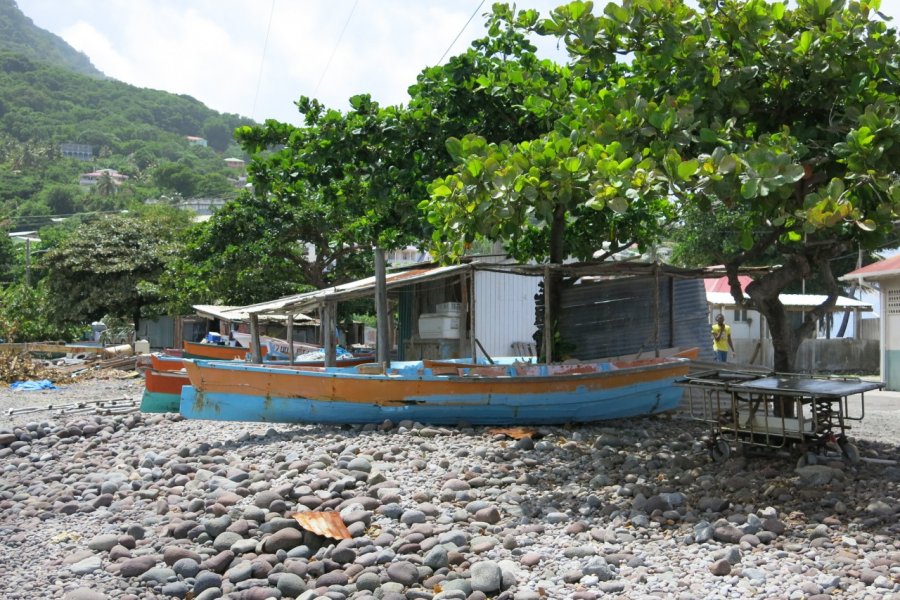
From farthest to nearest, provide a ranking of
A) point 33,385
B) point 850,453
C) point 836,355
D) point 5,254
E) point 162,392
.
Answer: point 5,254
point 836,355
point 33,385
point 162,392
point 850,453

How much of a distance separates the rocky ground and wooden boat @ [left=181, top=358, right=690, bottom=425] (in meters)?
0.50

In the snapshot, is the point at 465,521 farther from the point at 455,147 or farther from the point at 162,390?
the point at 162,390

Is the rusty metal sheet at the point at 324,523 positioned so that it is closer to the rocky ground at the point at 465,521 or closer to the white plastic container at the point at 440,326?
the rocky ground at the point at 465,521

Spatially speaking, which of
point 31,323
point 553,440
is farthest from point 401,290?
point 31,323

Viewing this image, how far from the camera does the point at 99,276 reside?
38.2 metres

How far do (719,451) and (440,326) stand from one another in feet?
29.1

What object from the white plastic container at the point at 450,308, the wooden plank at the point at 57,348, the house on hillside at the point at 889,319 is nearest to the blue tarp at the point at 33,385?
the wooden plank at the point at 57,348

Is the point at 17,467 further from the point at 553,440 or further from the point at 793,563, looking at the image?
the point at 793,563

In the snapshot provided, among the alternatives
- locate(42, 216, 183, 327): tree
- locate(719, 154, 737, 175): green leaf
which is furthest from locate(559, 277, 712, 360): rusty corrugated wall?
locate(42, 216, 183, 327): tree

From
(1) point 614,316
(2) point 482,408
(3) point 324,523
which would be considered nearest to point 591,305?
(1) point 614,316

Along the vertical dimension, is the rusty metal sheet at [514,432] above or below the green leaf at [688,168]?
below

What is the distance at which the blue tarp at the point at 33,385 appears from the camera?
76.5 feet

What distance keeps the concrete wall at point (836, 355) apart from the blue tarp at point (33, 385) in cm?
2016

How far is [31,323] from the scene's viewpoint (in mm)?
35562
